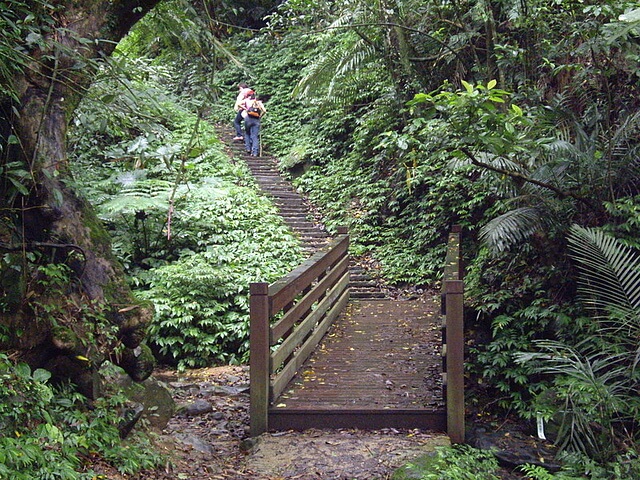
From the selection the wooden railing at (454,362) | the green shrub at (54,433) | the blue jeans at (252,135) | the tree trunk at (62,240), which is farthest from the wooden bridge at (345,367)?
the blue jeans at (252,135)

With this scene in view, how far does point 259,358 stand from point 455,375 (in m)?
1.60

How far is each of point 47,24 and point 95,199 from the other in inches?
248

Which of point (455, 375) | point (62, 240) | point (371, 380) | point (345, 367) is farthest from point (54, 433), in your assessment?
point (345, 367)

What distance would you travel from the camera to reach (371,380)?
6102 millimetres

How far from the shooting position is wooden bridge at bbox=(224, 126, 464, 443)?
17.3 ft

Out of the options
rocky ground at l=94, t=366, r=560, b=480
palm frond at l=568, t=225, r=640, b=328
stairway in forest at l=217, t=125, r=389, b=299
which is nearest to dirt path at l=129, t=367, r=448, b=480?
rocky ground at l=94, t=366, r=560, b=480

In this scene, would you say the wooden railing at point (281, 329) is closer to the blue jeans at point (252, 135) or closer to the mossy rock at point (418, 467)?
the mossy rock at point (418, 467)

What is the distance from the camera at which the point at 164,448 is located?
15.7 ft

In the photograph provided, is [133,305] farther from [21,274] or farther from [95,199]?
[95,199]

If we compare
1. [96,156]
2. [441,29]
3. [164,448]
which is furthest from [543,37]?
[96,156]

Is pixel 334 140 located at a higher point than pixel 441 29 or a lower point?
lower

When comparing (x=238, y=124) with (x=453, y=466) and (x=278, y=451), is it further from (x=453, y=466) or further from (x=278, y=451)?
(x=453, y=466)

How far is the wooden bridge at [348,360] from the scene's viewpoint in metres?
5.26

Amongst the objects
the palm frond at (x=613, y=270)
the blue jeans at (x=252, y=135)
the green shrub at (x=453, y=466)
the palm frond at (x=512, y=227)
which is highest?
the blue jeans at (x=252, y=135)
